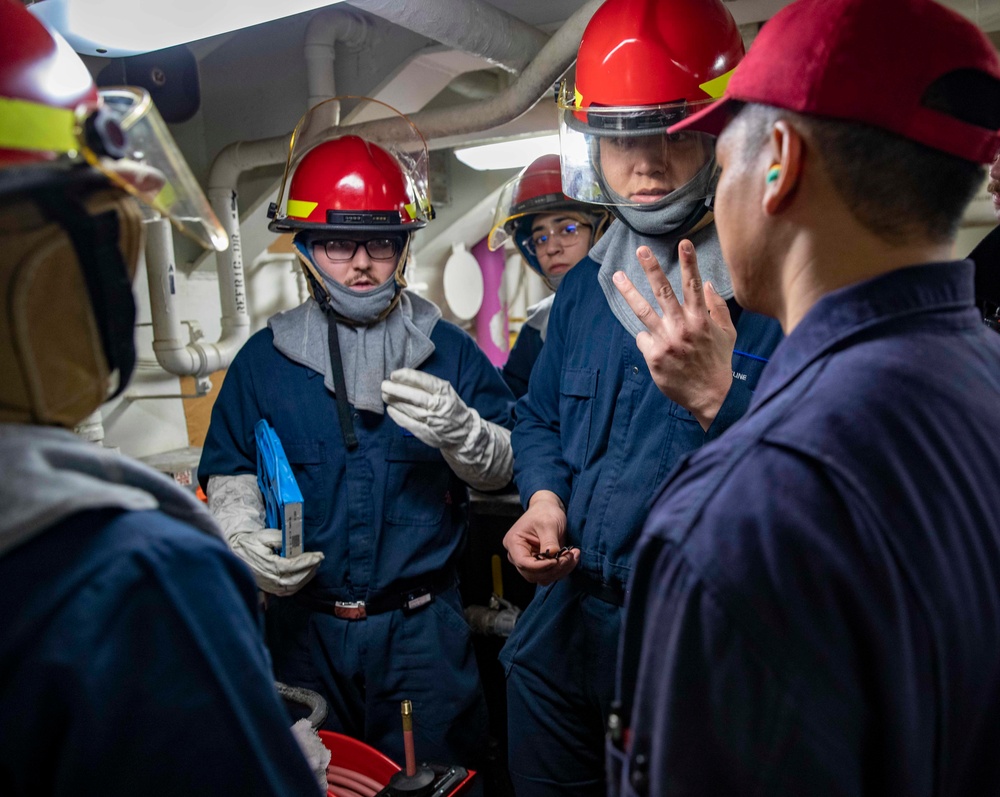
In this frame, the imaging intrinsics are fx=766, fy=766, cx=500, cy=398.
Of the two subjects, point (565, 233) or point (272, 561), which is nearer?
point (272, 561)

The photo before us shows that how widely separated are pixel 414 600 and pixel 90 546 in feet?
5.05

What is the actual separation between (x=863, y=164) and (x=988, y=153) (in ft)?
0.48

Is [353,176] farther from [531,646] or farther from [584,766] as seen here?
[584,766]

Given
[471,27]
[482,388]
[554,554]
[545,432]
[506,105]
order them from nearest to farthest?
[554,554], [545,432], [482,388], [471,27], [506,105]

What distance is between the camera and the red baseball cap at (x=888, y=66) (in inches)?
31.3

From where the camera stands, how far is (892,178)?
81cm

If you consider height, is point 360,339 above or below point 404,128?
below

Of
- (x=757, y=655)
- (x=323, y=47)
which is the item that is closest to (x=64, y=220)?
(x=757, y=655)

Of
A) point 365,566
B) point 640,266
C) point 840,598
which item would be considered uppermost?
point 640,266

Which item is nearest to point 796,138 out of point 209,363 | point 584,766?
point 584,766

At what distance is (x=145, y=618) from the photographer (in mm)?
654

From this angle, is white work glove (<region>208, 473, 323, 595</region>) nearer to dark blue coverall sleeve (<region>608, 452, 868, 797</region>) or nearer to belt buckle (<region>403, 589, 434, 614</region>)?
belt buckle (<region>403, 589, 434, 614</region>)

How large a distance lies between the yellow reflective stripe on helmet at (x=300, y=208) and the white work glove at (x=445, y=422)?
541mm

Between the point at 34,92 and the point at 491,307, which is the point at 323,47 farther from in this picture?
the point at 491,307
